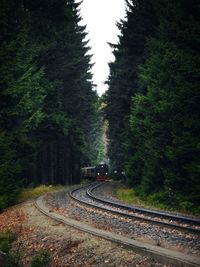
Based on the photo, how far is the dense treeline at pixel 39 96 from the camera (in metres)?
24.4

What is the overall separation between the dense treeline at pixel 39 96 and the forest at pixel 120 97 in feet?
0.29

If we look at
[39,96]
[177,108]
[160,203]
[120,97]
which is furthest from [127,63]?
[160,203]

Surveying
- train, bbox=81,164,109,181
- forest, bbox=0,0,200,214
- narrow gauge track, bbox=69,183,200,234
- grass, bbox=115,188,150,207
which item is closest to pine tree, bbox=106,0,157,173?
forest, bbox=0,0,200,214

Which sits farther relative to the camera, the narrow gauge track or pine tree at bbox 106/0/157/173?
pine tree at bbox 106/0/157/173

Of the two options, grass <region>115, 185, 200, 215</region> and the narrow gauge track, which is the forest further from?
the narrow gauge track

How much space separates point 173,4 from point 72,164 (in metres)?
27.2

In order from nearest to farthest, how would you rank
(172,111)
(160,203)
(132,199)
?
(172,111) < (160,203) < (132,199)

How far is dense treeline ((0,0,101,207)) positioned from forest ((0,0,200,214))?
89 millimetres

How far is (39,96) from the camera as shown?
3012 cm

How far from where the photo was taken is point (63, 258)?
36.6 feet

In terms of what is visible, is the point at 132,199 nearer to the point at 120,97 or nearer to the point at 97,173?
the point at 120,97

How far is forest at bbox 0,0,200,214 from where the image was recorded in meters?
20.5

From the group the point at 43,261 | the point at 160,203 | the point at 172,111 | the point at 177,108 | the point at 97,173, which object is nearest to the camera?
the point at 43,261

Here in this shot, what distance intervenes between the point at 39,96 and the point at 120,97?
8.51 m
